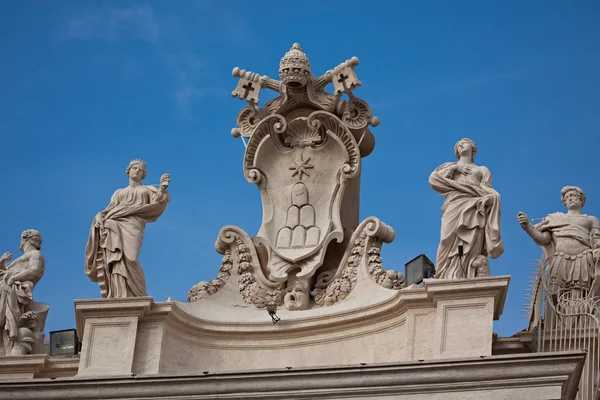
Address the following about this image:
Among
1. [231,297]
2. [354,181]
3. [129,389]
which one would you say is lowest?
[129,389]

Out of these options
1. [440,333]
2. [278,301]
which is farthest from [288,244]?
[440,333]

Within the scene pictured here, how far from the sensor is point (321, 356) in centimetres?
3077

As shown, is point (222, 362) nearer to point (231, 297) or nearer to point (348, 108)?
point (231, 297)

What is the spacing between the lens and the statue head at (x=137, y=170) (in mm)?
31625

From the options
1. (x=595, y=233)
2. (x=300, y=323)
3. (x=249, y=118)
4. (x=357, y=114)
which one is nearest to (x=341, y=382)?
(x=300, y=323)

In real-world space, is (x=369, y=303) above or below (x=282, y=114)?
below

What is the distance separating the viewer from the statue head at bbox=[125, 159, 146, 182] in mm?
31625

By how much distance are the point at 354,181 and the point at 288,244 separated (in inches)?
60.3

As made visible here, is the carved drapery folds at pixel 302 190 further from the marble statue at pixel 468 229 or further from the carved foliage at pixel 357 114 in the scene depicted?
the marble statue at pixel 468 229

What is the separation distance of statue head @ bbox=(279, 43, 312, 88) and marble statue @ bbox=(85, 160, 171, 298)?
222cm

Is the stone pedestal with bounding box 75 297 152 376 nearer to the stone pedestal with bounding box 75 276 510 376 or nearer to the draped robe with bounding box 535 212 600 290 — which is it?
the stone pedestal with bounding box 75 276 510 376

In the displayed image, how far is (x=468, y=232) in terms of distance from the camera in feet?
98.1

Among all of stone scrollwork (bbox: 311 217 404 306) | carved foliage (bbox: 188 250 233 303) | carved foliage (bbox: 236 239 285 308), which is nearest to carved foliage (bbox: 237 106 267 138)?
carved foliage (bbox: 236 239 285 308)

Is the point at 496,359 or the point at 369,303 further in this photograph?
the point at 369,303
